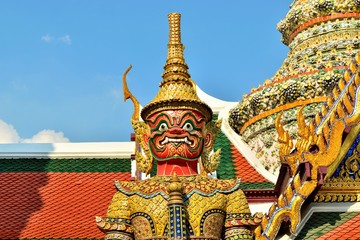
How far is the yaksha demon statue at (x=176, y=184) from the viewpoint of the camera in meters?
6.67

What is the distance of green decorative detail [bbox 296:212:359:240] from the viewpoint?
307 inches

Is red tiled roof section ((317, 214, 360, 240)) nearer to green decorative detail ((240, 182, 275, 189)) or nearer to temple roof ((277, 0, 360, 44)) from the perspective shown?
green decorative detail ((240, 182, 275, 189))

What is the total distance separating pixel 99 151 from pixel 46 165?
753 millimetres

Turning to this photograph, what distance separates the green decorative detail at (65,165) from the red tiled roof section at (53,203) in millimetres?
141

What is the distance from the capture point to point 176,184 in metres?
6.56

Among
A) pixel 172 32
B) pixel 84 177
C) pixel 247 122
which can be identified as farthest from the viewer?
pixel 247 122

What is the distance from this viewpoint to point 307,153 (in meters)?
7.99

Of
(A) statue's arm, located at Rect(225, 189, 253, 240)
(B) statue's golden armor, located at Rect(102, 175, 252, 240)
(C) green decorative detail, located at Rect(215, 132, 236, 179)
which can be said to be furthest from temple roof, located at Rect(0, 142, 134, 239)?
(A) statue's arm, located at Rect(225, 189, 253, 240)

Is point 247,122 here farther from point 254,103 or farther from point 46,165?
point 46,165

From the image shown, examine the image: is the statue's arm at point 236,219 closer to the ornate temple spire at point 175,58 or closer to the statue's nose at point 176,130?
the statue's nose at point 176,130

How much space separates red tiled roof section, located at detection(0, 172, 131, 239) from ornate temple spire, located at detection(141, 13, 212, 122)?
2.83 meters

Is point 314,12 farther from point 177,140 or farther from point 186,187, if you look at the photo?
point 186,187

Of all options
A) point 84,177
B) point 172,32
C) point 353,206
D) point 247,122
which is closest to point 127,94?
point 172,32

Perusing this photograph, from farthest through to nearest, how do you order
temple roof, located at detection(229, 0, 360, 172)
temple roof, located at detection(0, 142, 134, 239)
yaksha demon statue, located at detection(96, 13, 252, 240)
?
temple roof, located at detection(229, 0, 360, 172) < temple roof, located at detection(0, 142, 134, 239) < yaksha demon statue, located at detection(96, 13, 252, 240)
